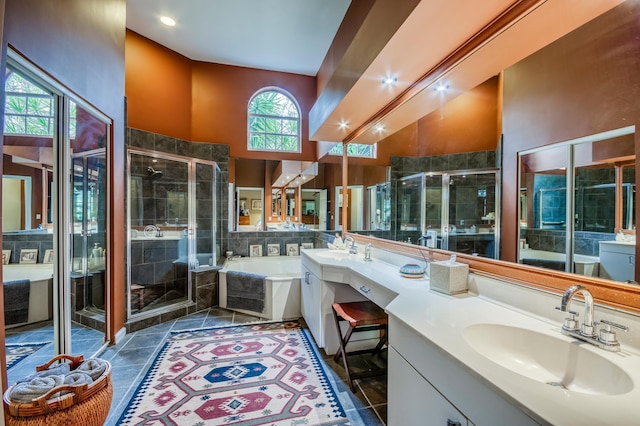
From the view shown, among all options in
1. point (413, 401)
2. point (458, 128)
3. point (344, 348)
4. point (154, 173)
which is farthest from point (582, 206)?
point (154, 173)

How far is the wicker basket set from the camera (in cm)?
124

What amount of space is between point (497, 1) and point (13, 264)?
3.12m

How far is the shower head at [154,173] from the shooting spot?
3492 millimetres

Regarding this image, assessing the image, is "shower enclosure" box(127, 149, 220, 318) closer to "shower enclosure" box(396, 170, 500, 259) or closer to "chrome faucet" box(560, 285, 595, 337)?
"shower enclosure" box(396, 170, 500, 259)

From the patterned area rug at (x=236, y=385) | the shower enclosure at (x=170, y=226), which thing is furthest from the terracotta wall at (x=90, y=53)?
the patterned area rug at (x=236, y=385)

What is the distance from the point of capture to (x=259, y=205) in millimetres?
4430

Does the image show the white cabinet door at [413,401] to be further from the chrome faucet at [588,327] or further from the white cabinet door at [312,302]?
the white cabinet door at [312,302]

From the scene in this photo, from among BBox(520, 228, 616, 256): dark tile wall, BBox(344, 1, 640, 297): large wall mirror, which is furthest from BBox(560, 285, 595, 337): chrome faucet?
BBox(520, 228, 616, 256): dark tile wall

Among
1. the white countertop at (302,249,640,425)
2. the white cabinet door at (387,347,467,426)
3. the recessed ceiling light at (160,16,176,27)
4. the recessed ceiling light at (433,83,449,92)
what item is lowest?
the white cabinet door at (387,347,467,426)

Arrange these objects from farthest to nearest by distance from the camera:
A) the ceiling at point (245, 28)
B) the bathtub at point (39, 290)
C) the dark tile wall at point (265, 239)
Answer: the dark tile wall at point (265, 239) < the ceiling at point (245, 28) < the bathtub at point (39, 290)

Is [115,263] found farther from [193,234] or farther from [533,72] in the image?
[533,72]

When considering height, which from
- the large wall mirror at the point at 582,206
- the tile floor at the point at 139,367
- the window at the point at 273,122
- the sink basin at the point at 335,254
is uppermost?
the window at the point at 273,122

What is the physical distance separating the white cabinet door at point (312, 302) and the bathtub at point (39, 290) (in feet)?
6.62

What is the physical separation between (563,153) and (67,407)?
2477 millimetres
